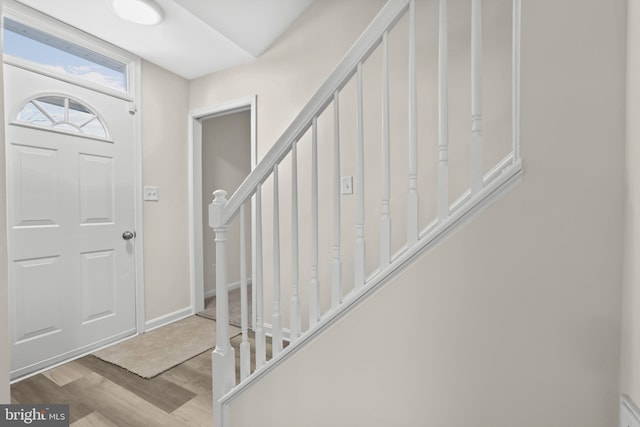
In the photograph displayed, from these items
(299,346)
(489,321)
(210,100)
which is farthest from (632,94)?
(210,100)

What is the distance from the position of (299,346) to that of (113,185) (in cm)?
210

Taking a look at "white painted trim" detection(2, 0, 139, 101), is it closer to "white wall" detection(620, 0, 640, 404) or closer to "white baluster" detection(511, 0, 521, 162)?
"white baluster" detection(511, 0, 521, 162)

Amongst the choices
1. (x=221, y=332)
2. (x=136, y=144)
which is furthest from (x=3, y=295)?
(x=136, y=144)

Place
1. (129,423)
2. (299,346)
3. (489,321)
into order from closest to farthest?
(489,321), (299,346), (129,423)

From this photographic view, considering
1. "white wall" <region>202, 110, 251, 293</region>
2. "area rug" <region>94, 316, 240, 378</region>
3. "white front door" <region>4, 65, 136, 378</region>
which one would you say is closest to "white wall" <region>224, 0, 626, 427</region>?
"area rug" <region>94, 316, 240, 378</region>

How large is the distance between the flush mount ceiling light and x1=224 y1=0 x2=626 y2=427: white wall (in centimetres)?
211

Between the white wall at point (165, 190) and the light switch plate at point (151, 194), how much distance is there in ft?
0.13

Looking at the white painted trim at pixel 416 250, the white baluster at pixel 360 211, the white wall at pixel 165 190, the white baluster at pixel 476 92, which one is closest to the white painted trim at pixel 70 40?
the white wall at pixel 165 190

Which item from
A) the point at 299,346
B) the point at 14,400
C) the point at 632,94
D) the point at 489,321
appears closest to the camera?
the point at 632,94

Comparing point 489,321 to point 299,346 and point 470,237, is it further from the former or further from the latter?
point 299,346

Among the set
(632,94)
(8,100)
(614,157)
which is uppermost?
(8,100)

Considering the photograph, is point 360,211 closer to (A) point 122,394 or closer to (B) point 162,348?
(A) point 122,394

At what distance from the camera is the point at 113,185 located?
2.31m

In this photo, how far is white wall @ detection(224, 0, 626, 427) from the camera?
701mm
